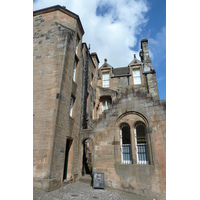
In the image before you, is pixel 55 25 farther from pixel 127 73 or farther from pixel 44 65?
pixel 127 73

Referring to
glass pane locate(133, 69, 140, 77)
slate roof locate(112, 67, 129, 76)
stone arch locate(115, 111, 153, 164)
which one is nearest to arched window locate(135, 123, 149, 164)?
stone arch locate(115, 111, 153, 164)

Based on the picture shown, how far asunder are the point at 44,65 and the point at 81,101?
3892 mm

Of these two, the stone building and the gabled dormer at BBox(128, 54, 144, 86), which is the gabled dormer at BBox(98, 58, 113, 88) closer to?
the gabled dormer at BBox(128, 54, 144, 86)

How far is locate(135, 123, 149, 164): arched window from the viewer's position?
25.4ft

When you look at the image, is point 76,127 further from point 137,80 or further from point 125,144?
point 137,80

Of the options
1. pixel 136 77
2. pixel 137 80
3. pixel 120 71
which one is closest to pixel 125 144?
pixel 137 80

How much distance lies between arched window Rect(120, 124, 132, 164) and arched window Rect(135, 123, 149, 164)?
19.3 inches

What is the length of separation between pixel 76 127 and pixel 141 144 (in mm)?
4503

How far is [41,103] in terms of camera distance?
8.16 metres

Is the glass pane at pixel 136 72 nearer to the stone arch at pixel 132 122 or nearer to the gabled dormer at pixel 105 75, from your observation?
the gabled dormer at pixel 105 75

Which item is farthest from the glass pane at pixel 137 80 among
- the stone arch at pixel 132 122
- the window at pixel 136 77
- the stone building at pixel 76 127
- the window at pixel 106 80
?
the stone arch at pixel 132 122

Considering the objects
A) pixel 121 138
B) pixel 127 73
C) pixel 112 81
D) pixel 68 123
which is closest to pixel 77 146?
pixel 68 123

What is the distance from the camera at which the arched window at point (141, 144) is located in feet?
25.4

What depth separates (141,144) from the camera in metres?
8.00
